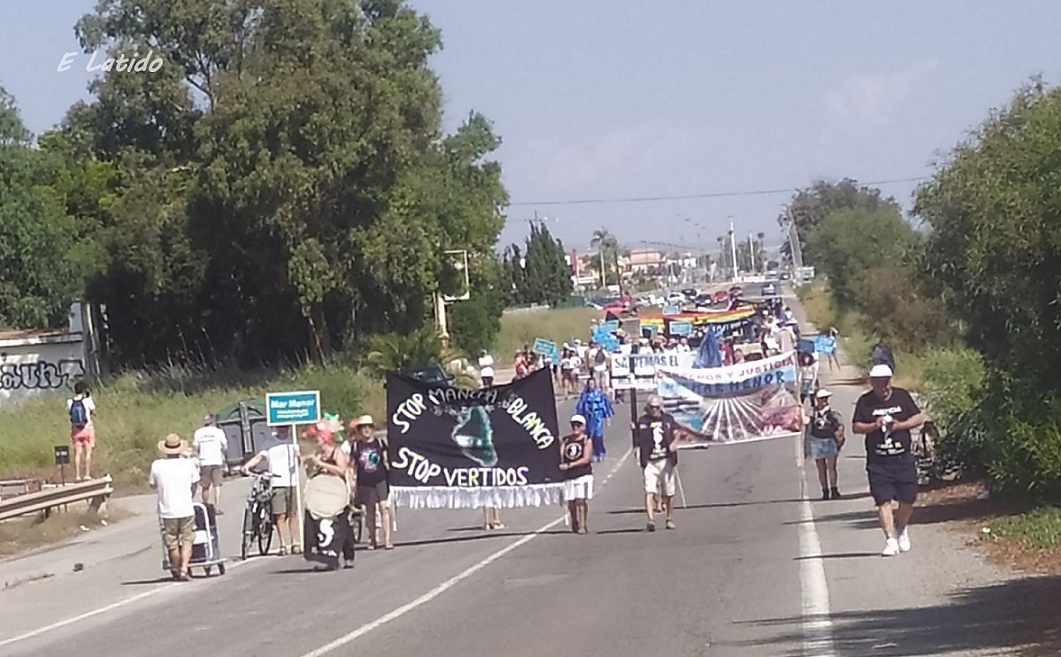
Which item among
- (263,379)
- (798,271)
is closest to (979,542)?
(263,379)

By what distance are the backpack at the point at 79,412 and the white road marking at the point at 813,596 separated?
15.3 m

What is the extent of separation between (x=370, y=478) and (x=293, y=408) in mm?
1811

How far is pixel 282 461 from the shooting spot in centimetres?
2403

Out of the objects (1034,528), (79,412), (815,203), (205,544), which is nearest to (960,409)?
(1034,528)

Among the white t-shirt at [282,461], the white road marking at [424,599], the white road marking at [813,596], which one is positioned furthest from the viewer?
the white t-shirt at [282,461]

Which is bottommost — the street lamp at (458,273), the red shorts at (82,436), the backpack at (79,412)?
the red shorts at (82,436)

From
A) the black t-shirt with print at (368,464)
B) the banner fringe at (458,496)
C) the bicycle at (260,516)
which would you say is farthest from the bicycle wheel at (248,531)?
the banner fringe at (458,496)

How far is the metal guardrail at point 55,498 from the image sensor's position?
27.3 meters

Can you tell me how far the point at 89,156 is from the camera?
72.6 m

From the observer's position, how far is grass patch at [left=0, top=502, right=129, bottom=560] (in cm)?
2745

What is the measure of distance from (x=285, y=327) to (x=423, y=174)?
23.8ft

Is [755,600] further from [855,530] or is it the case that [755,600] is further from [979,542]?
[855,530]

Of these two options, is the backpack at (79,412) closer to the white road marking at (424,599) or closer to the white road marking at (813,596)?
the white road marking at (424,599)

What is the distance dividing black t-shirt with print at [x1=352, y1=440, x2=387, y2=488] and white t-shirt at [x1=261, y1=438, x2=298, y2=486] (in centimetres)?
97
